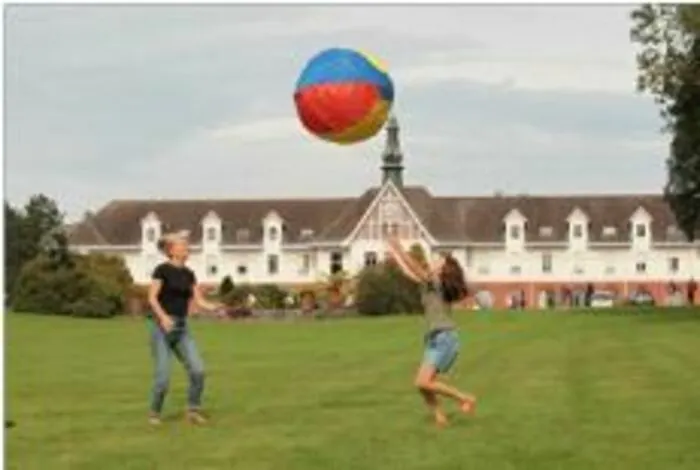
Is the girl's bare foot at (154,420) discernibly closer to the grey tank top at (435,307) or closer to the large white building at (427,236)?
the grey tank top at (435,307)

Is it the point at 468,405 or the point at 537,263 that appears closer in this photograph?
the point at 468,405

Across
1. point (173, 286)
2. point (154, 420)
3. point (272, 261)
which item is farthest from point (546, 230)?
point (173, 286)

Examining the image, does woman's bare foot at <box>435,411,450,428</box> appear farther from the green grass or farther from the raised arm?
the raised arm

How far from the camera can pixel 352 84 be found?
15844 millimetres

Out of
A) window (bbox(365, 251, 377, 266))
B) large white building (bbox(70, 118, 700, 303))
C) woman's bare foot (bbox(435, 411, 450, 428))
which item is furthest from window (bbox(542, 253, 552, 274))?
woman's bare foot (bbox(435, 411, 450, 428))

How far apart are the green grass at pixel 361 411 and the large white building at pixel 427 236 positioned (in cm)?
9314

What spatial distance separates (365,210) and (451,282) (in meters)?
113

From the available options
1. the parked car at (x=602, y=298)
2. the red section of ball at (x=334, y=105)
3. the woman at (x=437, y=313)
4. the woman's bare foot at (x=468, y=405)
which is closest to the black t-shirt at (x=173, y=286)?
the red section of ball at (x=334, y=105)

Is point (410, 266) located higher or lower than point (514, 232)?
lower

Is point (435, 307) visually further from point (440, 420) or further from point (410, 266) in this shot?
point (440, 420)

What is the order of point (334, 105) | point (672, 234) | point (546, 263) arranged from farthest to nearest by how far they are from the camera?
1. point (546, 263)
2. point (672, 234)
3. point (334, 105)

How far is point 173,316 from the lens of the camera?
16375 mm

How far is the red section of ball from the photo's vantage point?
51.8 feet

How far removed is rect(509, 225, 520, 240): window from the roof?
717 millimetres
